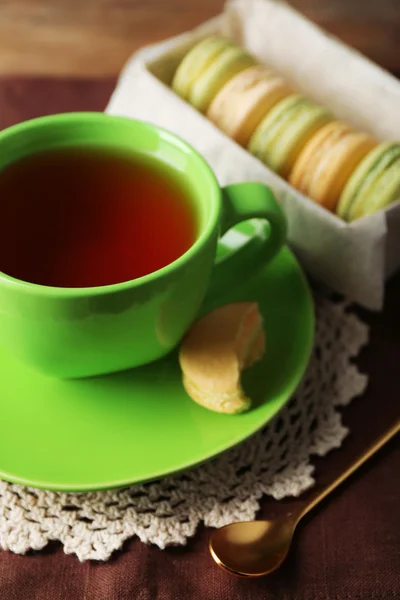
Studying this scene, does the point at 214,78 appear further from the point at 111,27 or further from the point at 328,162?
the point at 111,27

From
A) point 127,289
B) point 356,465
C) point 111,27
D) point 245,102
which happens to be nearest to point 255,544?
point 356,465

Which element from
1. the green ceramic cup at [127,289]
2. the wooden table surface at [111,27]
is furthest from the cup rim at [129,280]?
the wooden table surface at [111,27]

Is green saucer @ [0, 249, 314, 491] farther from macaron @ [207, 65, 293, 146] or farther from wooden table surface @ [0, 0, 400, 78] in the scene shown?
wooden table surface @ [0, 0, 400, 78]

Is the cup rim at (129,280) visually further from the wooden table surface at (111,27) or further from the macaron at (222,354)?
the wooden table surface at (111,27)

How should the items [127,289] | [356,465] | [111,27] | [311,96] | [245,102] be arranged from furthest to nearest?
[111,27], [311,96], [245,102], [356,465], [127,289]

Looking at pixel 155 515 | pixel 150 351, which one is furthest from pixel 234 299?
pixel 155 515

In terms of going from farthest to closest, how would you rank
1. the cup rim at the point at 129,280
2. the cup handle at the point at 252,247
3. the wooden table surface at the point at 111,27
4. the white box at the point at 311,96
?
the wooden table surface at the point at 111,27
the white box at the point at 311,96
the cup handle at the point at 252,247
the cup rim at the point at 129,280

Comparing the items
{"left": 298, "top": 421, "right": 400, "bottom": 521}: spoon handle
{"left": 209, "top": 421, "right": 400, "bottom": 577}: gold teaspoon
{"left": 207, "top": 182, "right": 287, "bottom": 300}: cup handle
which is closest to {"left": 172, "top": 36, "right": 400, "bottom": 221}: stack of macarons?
{"left": 207, "top": 182, "right": 287, "bottom": 300}: cup handle

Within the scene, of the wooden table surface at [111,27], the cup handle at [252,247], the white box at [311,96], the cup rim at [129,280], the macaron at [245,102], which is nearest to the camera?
the cup rim at [129,280]
